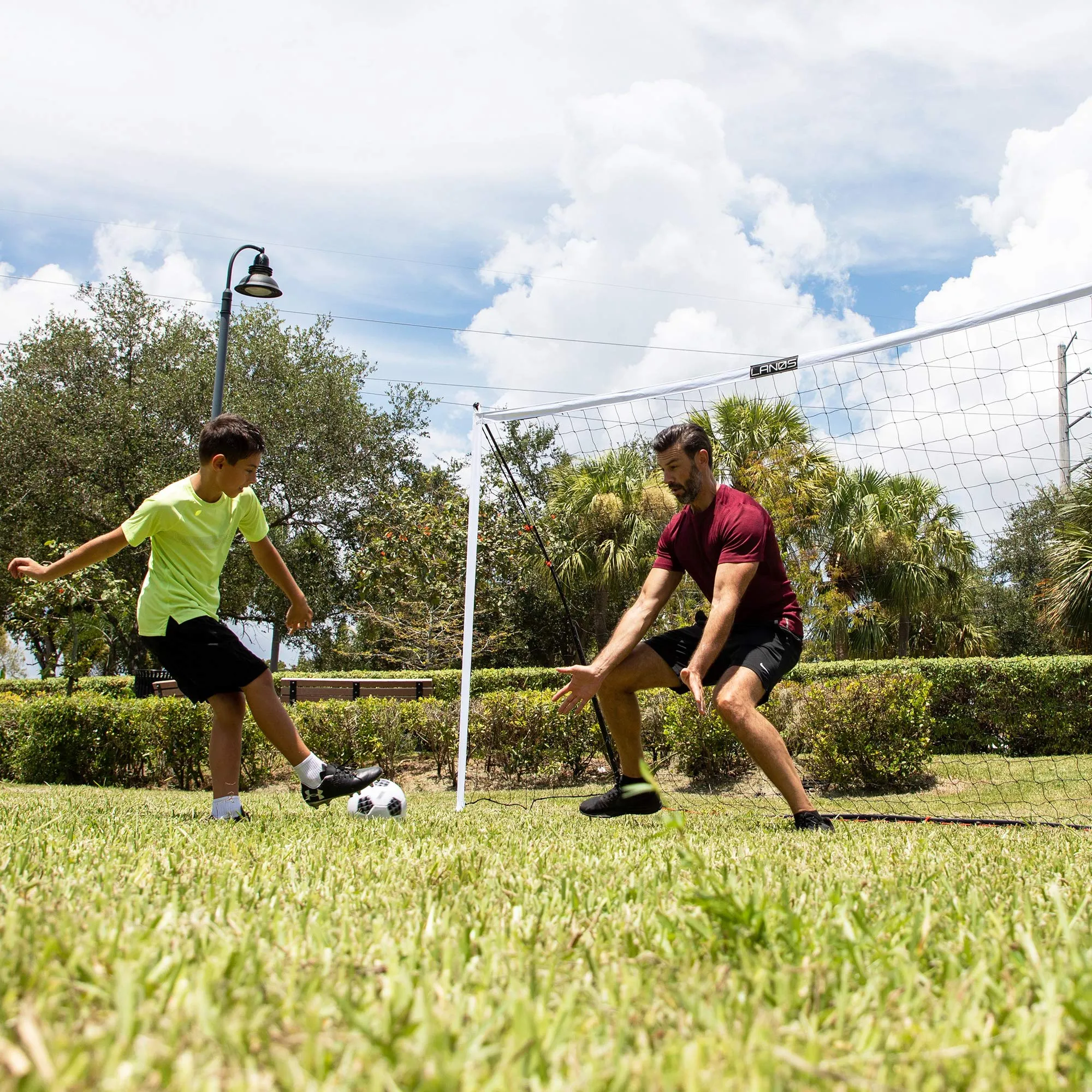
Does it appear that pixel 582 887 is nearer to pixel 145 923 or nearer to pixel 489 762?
pixel 145 923

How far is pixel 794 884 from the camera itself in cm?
225

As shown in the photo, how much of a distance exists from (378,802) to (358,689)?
9.76 meters

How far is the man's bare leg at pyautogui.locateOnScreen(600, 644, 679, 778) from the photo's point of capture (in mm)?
5000

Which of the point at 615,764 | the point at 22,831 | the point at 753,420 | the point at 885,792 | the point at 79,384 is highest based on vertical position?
the point at 79,384

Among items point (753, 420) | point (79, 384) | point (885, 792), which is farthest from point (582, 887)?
point (79, 384)

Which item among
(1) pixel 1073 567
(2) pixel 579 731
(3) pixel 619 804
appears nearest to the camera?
(3) pixel 619 804

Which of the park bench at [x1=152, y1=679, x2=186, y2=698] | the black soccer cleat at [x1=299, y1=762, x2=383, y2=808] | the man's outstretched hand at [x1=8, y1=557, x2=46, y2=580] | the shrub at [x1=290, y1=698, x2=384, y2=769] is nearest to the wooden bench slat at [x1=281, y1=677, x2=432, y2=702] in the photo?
the park bench at [x1=152, y1=679, x2=186, y2=698]

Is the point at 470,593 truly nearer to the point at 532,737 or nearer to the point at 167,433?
the point at 532,737

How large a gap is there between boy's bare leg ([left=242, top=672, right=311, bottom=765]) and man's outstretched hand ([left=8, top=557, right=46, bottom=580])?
3.66 ft

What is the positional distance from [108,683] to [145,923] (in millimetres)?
18177

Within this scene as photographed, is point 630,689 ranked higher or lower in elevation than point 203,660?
lower

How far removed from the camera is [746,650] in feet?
15.7

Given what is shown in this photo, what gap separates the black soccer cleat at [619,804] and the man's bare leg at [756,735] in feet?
2.58

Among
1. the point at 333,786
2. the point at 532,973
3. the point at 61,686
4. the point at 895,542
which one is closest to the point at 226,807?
the point at 333,786
